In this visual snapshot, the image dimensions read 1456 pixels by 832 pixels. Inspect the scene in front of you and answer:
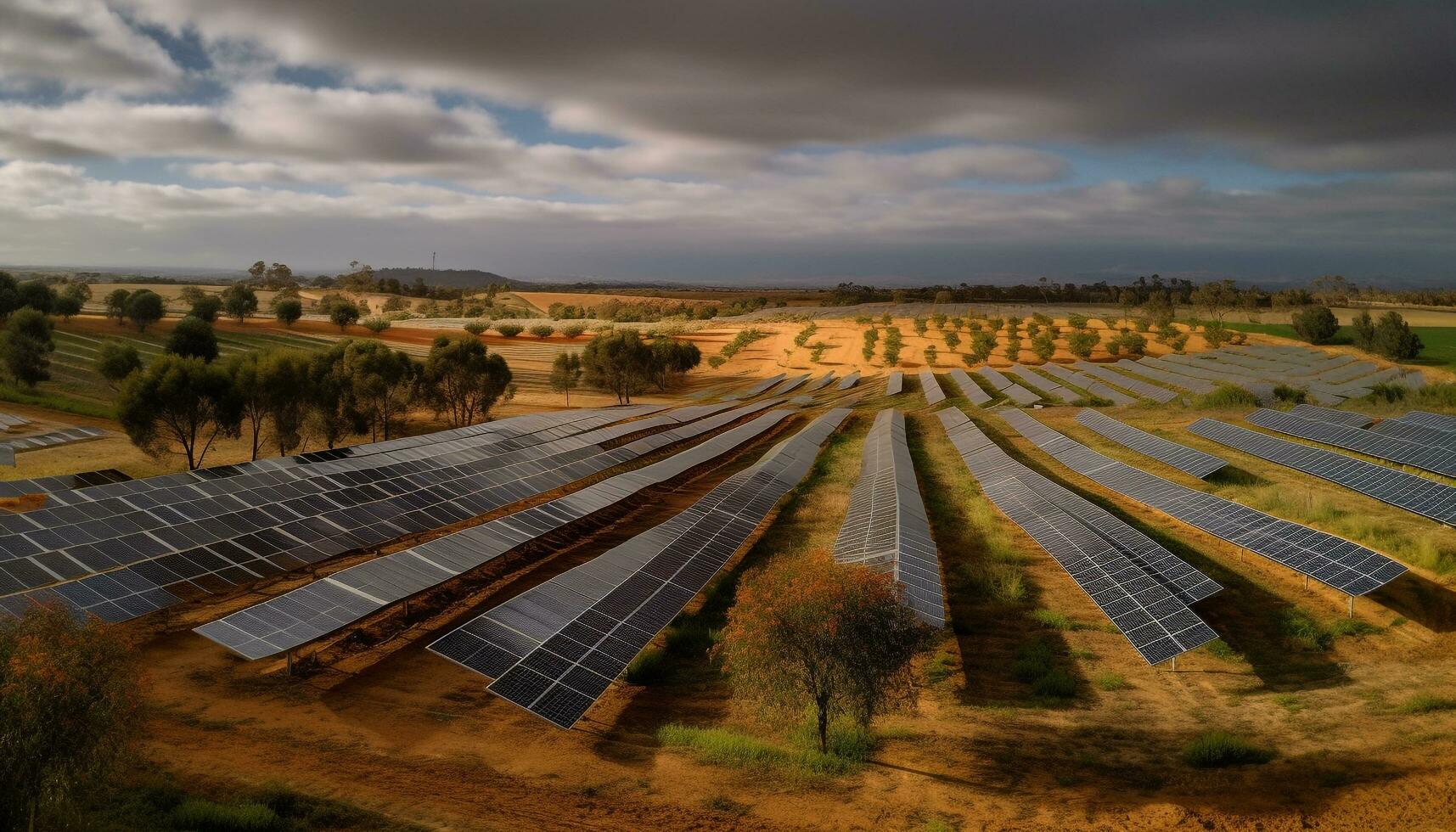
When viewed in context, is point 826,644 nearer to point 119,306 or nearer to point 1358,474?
point 1358,474

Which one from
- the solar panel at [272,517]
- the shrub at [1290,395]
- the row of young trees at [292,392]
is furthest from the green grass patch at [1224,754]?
the shrub at [1290,395]

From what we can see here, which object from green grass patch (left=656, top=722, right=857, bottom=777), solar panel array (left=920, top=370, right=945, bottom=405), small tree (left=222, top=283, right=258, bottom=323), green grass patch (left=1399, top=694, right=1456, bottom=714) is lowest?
green grass patch (left=656, top=722, right=857, bottom=777)

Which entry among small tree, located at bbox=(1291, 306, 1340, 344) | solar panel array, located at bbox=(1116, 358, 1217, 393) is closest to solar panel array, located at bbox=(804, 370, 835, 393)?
solar panel array, located at bbox=(1116, 358, 1217, 393)

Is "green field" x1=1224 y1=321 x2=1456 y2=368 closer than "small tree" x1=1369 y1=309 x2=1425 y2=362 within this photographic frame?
Yes

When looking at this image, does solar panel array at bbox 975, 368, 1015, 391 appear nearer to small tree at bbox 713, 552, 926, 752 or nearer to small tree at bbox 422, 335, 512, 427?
small tree at bbox 422, 335, 512, 427

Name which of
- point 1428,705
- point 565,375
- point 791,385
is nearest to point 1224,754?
point 1428,705

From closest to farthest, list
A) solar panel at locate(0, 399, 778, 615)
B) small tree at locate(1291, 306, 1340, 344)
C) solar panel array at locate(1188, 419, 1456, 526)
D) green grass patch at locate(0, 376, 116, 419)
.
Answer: solar panel at locate(0, 399, 778, 615)
solar panel array at locate(1188, 419, 1456, 526)
green grass patch at locate(0, 376, 116, 419)
small tree at locate(1291, 306, 1340, 344)

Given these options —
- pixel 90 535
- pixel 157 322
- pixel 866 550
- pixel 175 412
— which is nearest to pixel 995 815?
pixel 866 550
